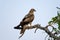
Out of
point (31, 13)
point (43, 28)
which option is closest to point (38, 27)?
point (43, 28)

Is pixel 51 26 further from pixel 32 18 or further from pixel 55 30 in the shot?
pixel 32 18

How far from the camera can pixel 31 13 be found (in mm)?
3494

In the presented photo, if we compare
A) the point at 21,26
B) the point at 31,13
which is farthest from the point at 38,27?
the point at 31,13

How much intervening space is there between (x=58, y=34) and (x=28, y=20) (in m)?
0.52

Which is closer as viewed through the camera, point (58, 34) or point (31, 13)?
point (58, 34)

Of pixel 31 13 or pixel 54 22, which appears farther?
pixel 31 13

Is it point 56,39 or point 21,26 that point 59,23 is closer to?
point 56,39

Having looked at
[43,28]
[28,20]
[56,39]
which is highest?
[28,20]

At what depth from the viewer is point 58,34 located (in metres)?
3.12

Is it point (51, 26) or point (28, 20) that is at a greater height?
point (28, 20)

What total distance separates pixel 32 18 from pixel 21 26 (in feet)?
0.90

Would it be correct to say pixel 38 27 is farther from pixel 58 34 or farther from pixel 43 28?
pixel 58 34

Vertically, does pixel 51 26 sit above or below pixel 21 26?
below

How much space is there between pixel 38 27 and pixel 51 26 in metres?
0.20
